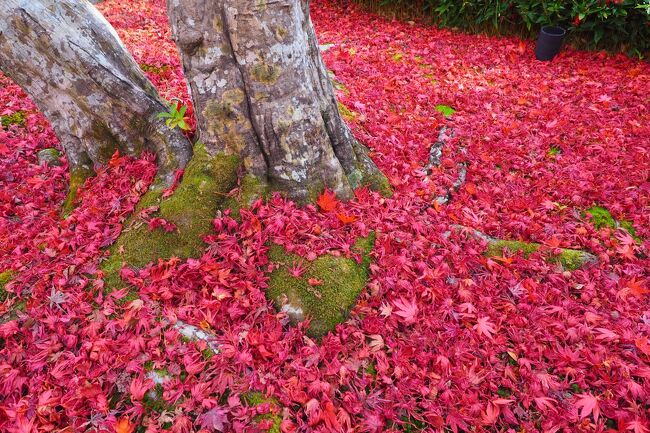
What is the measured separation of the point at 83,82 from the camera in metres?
3.50

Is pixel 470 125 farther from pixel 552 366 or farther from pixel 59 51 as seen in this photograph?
pixel 59 51

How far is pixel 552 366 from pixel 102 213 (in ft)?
11.8

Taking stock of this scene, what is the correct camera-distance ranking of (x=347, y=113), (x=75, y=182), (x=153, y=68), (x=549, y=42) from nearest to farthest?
(x=75, y=182) → (x=347, y=113) → (x=153, y=68) → (x=549, y=42)

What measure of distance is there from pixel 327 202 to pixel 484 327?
151cm

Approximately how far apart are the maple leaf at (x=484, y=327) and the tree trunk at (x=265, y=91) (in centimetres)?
145

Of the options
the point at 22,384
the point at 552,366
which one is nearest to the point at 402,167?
the point at 552,366

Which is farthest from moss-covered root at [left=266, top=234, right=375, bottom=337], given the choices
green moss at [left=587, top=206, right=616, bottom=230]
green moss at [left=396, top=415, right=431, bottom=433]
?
green moss at [left=587, top=206, right=616, bottom=230]

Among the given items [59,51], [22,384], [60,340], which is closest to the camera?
[22,384]

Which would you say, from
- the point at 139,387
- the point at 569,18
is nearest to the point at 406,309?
the point at 139,387

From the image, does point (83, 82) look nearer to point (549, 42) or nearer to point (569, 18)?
point (549, 42)

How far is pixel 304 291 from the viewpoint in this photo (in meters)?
3.10

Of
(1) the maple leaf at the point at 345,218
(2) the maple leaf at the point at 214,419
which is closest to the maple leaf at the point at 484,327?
(1) the maple leaf at the point at 345,218

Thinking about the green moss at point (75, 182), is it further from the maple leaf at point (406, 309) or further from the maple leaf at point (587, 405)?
the maple leaf at point (587, 405)

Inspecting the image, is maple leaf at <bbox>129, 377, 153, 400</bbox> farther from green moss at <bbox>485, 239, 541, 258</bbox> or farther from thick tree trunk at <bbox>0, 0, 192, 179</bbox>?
green moss at <bbox>485, 239, 541, 258</bbox>
